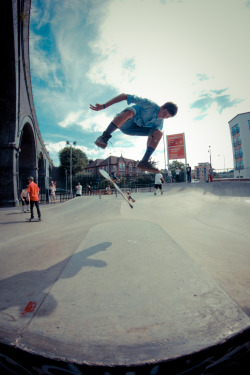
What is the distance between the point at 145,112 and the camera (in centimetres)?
339

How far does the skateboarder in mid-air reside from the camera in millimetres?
3223

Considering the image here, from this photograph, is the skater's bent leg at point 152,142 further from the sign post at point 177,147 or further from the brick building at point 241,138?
the brick building at point 241,138

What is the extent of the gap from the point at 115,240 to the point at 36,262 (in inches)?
41.7

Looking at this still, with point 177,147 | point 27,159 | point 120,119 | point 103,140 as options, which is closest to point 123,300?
point 103,140

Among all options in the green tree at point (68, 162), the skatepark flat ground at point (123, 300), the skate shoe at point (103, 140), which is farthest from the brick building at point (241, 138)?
the green tree at point (68, 162)

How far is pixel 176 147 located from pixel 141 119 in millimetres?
17816

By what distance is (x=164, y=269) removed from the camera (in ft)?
5.97

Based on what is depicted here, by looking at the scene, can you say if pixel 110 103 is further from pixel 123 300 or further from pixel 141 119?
pixel 123 300

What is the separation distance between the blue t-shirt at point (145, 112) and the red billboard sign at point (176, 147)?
55.6 ft

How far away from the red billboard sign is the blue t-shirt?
17.0m

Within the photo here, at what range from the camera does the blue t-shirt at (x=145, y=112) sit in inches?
127

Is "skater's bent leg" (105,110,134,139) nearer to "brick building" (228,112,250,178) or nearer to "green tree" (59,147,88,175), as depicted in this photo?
"brick building" (228,112,250,178)

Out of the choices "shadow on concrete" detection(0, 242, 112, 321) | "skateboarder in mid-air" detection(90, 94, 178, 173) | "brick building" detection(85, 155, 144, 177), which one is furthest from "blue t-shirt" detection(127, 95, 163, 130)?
"shadow on concrete" detection(0, 242, 112, 321)

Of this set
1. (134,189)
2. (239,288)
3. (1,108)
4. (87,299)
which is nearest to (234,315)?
(239,288)
